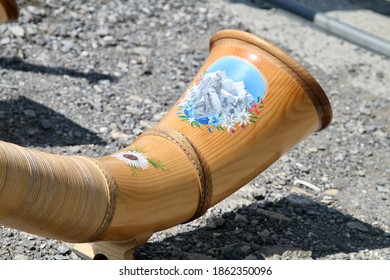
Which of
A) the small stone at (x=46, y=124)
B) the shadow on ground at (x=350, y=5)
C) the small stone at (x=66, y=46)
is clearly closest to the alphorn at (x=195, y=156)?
the small stone at (x=46, y=124)

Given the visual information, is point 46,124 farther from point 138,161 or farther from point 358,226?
point 358,226

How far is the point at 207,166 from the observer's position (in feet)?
9.97

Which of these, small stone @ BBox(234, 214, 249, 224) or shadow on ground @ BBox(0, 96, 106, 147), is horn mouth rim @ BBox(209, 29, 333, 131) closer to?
small stone @ BBox(234, 214, 249, 224)

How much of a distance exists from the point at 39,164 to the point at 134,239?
530 mm

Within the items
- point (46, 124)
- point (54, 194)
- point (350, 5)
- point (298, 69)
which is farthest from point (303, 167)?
point (350, 5)

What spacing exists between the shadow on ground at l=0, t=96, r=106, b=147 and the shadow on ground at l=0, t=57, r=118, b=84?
388mm

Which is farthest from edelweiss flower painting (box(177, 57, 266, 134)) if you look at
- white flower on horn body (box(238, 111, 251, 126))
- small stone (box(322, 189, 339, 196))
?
small stone (box(322, 189, 339, 196))

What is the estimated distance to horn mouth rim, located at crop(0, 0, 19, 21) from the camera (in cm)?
387

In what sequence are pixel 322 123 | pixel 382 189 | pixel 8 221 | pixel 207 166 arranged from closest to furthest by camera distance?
1. pixel 8 221
2. pixel 207 166
3. pixel 322 123
4. pixel 382 189

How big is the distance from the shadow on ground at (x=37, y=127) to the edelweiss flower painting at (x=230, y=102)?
910mm

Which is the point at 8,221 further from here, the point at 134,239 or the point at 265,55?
the point at 265,55

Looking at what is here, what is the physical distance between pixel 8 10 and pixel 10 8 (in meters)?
0.01

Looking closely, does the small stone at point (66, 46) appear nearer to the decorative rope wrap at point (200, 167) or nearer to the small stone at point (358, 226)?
the decorative rope wrap at point (200, 167)
